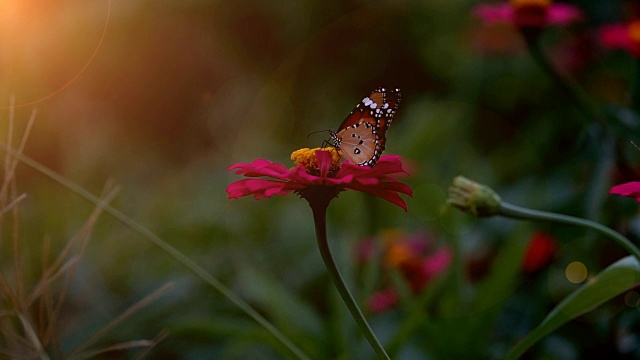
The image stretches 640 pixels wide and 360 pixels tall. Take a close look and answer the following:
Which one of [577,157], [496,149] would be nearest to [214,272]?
[577,157]

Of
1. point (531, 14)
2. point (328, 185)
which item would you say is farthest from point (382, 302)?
point (328, 185)

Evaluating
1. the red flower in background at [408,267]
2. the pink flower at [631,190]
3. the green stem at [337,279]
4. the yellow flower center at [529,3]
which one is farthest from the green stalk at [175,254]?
the yellow flower center at [529,3]

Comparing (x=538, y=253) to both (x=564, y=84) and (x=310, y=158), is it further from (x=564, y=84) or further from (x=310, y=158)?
(x=310, y=158)

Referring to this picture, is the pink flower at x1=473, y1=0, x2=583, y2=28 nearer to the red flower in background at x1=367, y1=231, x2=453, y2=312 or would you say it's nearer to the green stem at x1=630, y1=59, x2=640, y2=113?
the green stem at x1=630, y1=59, x2=640, y2=113

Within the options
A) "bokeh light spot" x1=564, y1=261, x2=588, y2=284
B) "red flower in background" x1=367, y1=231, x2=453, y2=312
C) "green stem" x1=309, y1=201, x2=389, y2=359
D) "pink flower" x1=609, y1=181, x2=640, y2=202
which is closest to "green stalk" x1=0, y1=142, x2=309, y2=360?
"green stem" x1=309, y1=201, x2=389, y2=359

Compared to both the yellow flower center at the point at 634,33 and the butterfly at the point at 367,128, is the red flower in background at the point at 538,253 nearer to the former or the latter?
the yellow flower center at the point at 634,33

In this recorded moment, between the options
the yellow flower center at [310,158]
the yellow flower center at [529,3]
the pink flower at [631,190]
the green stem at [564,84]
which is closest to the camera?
the pink flower at [631,190]
